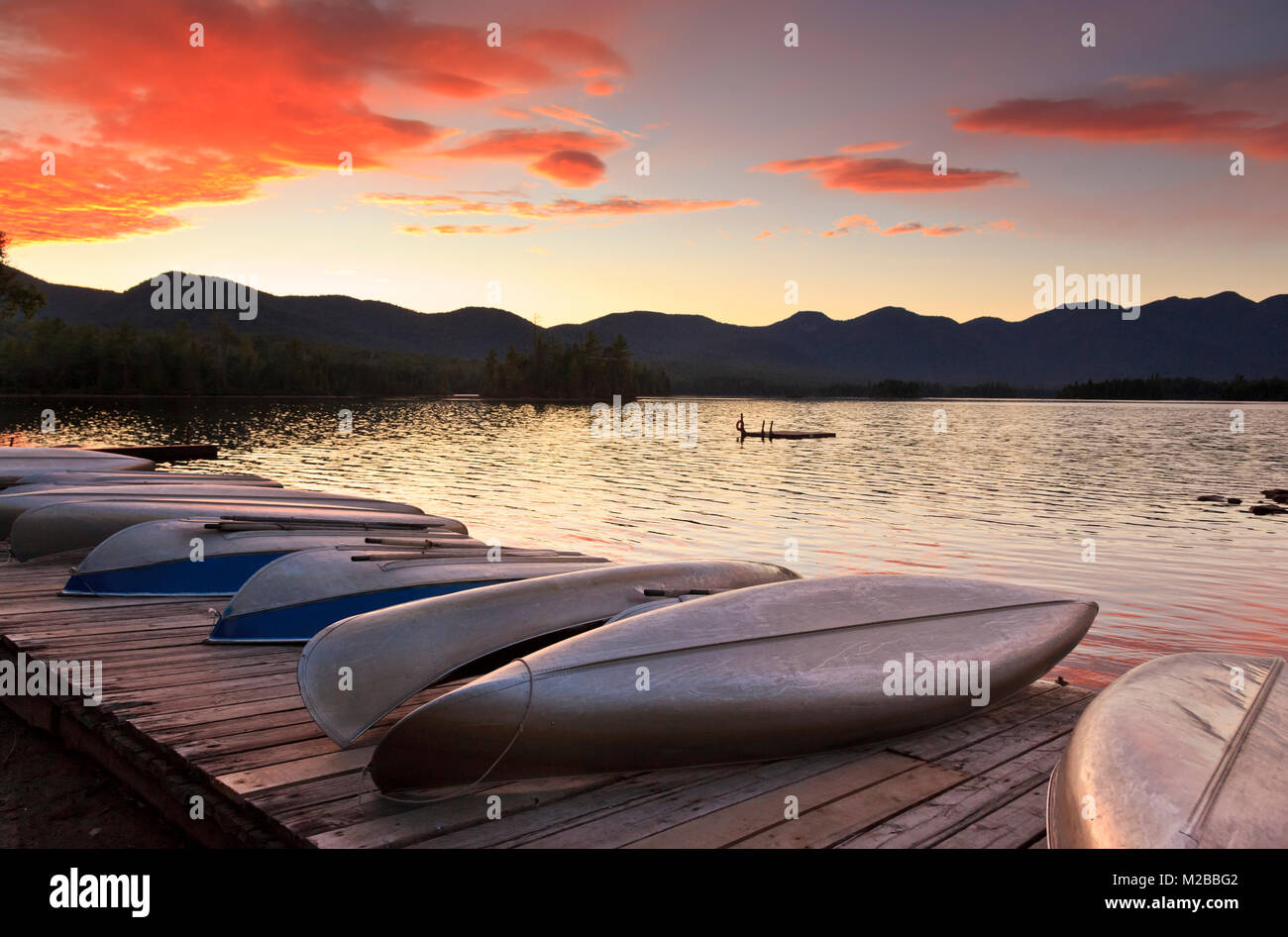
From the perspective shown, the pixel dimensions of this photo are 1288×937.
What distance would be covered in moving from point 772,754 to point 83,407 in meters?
82.2

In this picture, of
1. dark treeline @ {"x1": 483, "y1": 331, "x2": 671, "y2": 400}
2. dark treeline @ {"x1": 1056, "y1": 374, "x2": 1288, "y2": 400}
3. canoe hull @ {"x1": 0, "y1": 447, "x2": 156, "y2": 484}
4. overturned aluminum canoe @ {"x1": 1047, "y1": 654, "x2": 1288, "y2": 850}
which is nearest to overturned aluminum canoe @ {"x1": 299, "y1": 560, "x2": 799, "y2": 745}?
overturned aluminum canoe @ {"x1": 1047, "y1": 654, "x2": 1288, "y2": 850}

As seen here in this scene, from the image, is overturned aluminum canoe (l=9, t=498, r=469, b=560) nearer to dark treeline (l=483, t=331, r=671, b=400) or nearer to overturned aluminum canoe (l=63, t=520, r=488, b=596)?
overturned aluminum canoe (l=63, t=520, r=488, b=596)

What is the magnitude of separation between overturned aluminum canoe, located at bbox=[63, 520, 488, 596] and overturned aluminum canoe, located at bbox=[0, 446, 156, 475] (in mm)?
7467

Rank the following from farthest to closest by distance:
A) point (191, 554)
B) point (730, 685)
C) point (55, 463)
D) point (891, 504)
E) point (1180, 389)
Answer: point (1180, 389)
point (891, 504)
point (55, 463)
point (191, 554)
point (730, 685)

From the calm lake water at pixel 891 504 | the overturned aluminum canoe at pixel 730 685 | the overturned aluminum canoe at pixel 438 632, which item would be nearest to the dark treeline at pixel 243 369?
the calm lake water at pixel 891 504

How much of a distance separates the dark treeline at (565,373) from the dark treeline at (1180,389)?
→ 345 feet

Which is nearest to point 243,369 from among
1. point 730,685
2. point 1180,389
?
point 730,685

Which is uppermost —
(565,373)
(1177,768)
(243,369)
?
(565,373)

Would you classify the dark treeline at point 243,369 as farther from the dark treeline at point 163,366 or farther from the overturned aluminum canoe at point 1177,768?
the overturned aluminum canoe at point 1177,768

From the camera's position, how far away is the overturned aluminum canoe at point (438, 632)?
399 centimetres

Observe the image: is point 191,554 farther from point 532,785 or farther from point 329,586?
point 532,785

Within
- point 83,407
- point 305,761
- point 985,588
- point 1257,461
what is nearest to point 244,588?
point 305,761

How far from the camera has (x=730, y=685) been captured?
12.8ft

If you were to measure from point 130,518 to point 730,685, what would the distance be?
752cm
